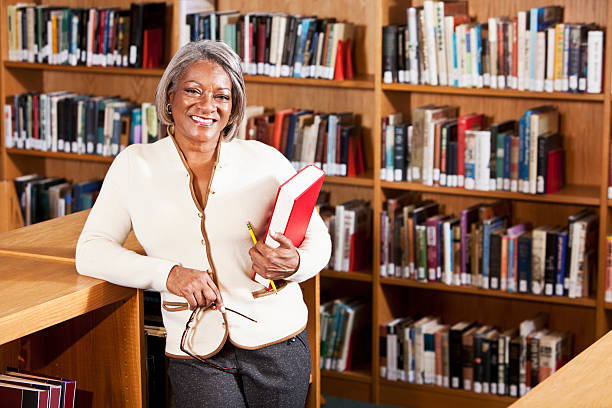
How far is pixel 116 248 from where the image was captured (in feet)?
7.44

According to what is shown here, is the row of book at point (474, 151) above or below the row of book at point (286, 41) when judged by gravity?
below

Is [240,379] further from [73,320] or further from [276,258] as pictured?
[73,320]

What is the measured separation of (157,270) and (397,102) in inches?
81.5

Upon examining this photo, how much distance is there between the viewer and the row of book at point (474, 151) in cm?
364

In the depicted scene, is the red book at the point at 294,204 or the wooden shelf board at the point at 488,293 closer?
the red book at the point at 294,204

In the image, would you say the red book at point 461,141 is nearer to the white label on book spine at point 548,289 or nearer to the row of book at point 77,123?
the white label on book spine at point 548,289

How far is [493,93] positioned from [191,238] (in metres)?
1.84

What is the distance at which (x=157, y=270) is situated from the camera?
2.21 metres

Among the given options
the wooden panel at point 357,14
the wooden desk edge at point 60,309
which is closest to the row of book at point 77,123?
the wooden panel at point 357,14

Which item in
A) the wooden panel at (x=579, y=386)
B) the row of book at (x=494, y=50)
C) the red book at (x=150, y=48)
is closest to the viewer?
the wooden panel at (x=579, y=386)

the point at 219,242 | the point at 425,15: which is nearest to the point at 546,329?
the point at 425,15

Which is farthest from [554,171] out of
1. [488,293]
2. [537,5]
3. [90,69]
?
[90,69]

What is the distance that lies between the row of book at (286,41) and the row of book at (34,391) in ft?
6.75

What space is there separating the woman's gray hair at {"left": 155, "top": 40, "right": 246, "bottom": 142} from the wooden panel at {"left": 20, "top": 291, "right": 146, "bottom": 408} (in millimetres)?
500
